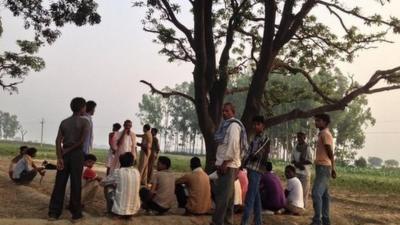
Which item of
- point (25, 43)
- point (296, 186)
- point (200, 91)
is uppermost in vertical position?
point (25, 43)

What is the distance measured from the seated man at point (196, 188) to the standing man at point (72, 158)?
184cm

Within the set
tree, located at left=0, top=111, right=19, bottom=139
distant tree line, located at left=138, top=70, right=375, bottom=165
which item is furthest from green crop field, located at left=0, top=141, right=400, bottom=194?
tree, located at left=0, top=111, right=19, bottom=139

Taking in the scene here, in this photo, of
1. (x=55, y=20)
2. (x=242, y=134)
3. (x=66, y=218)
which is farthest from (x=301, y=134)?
(x=55, y=20)

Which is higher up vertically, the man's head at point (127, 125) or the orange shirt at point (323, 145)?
the man's head at point (127, 125)

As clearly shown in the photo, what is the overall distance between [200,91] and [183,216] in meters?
4.93

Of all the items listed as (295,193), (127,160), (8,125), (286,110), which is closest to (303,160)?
(295,193)

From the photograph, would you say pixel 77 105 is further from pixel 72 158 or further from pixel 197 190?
→ pixel 197 190

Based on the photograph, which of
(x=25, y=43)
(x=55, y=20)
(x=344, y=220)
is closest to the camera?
(x=344, y=220)

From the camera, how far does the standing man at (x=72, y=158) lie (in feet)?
25.9

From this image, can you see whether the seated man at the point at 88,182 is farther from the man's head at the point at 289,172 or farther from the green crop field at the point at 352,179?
the green crop field at the point at 352,179

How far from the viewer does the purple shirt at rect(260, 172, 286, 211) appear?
9562 mm

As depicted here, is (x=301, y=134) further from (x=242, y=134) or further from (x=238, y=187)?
(x=242, y=134)

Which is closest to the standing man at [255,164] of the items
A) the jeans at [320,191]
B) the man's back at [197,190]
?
the man's back at [197,190]

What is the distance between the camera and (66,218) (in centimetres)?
815
